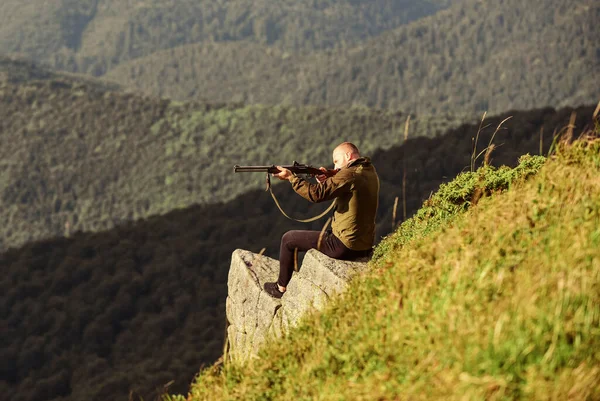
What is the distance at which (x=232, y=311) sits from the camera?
12336 millimetres

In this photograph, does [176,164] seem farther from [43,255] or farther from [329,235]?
[329,235]

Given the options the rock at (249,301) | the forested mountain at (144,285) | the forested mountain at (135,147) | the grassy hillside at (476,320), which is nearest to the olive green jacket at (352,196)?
the rock at (249,301)

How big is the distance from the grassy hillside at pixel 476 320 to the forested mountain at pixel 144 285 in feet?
177

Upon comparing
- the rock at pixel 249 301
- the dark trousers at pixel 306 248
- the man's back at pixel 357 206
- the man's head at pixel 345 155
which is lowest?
the rock at pixel 249 301

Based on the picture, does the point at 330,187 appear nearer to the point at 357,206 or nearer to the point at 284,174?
the point at 357,206

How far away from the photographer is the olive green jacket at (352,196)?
34.0 ft

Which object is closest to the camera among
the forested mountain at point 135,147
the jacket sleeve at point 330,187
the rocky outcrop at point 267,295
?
the rocky outcrop at point 267,295

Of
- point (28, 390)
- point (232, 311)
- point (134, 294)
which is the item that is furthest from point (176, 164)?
point (232, 311)

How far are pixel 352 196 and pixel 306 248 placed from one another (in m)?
0.96

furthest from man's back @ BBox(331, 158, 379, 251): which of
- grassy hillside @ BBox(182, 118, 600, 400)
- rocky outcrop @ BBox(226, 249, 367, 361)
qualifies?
grassy hillside @ BBox(182, 118, 600, 400)

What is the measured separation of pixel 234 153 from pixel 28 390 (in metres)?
102

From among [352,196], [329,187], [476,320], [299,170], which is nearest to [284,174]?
[299,170]

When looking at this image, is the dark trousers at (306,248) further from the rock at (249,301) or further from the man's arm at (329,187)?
the man's arm at (329,187)

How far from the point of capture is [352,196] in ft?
34.5
